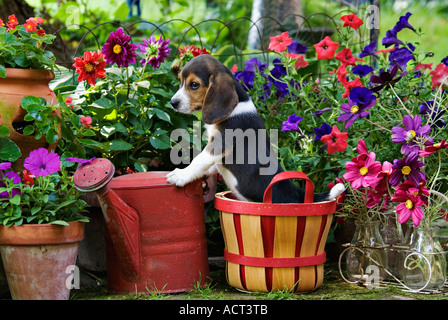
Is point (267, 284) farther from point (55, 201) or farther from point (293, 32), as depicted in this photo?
point (293, 32)

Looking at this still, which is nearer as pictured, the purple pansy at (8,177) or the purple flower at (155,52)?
the purple pansy at (8,177)

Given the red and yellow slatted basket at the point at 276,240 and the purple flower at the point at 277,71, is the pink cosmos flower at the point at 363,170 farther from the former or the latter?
the purple flower at the point at 277,71

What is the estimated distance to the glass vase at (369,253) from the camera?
2631mm

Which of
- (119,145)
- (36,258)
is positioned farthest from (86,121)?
(36,258)

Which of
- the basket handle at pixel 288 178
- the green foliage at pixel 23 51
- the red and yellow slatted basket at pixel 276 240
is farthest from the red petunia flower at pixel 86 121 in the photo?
the basket handle at pixel 288 178

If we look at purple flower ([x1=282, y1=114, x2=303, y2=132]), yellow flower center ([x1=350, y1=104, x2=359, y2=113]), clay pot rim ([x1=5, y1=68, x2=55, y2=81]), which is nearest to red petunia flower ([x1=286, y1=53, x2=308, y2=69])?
purple flower ([x1=282, y1=114, x2=303, y2=132])

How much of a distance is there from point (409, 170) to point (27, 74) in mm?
1698

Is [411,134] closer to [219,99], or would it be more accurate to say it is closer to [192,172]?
[219,99]

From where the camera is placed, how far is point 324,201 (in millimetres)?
2533

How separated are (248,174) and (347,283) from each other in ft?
2.33

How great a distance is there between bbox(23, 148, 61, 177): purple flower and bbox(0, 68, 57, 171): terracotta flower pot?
25cm

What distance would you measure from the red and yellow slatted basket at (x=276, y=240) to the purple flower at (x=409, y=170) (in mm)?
289

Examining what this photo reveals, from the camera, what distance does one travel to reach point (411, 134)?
94.9 inches

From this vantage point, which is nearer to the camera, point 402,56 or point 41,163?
point 41,163
